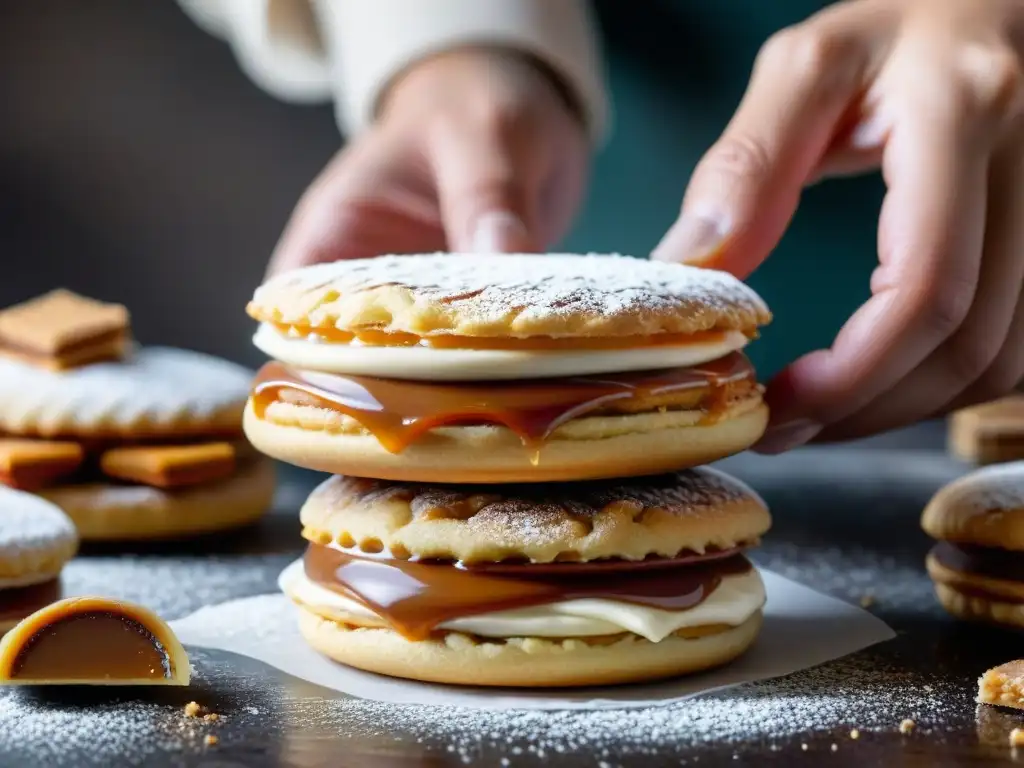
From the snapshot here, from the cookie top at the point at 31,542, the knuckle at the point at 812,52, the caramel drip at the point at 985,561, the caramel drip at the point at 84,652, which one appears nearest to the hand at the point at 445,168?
the knuckle at the point at 812,52

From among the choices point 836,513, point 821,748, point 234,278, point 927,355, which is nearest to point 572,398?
point 821,748

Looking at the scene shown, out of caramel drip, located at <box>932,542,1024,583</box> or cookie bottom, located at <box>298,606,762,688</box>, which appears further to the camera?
caramel drip, located at <box>932,542,1024,583</box>

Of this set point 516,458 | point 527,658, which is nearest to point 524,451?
point 516,458

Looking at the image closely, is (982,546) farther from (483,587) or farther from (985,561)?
(483,587)

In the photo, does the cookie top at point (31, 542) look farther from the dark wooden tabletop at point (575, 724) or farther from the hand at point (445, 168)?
the hand at point (445, 168)

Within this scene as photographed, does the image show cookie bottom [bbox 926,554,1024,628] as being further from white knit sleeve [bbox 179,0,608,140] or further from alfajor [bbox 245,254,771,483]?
white knit sleeve [bbox 179,0,608,140]

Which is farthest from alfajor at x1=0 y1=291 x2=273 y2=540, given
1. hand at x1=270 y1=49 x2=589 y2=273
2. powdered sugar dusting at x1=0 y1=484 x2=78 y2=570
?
powdered sugar dusting at x1=0 y1=484 x2=78 y2=570
